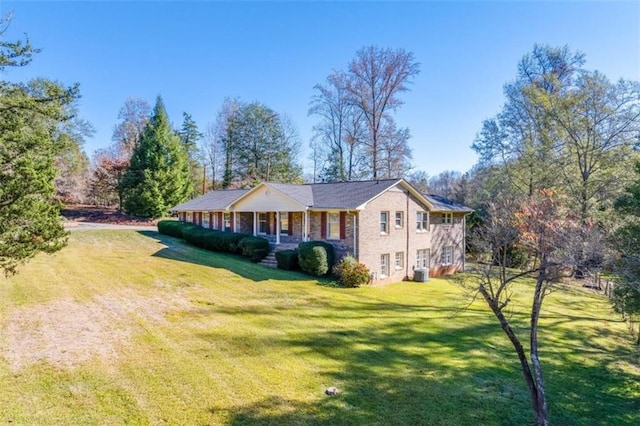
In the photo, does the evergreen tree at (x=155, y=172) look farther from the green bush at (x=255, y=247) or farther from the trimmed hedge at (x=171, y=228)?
the green bush at (x=255, y=247)

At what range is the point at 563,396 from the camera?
30.8 feet

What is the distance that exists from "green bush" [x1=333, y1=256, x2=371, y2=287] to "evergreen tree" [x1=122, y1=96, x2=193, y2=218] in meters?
25.5

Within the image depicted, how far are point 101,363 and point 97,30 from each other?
13.7 metres

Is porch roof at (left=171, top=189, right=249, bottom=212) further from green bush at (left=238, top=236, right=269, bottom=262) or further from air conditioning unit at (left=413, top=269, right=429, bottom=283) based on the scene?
air conditioning unit at (left=413, top=269, right=429, bottom=283)

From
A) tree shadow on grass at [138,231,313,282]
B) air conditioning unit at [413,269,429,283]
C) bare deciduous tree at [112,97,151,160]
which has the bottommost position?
air conditioning unit at [413,269,429,283]

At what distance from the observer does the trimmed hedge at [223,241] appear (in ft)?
73.7

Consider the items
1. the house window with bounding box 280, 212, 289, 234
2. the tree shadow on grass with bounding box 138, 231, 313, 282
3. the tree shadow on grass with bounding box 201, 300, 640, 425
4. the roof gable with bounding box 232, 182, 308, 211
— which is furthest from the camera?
the house window with bounding box 280, 212, 289, 234

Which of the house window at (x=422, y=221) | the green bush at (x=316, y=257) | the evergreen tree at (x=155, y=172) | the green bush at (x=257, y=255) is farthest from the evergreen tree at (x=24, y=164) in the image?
the evergreen tree at (x=155, y=172)

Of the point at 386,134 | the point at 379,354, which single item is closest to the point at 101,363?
the point at 379,354

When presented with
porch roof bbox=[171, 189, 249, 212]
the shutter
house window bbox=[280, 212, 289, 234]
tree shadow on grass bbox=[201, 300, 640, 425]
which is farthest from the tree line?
house window bbox=[280, 212, 289, 234]

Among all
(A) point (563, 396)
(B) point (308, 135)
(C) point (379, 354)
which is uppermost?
(B) point (308, 135)

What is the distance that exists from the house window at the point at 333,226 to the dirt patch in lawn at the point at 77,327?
9452mm

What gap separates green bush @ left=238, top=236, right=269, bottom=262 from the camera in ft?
73.2

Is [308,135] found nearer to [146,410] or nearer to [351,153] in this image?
[351,153]
